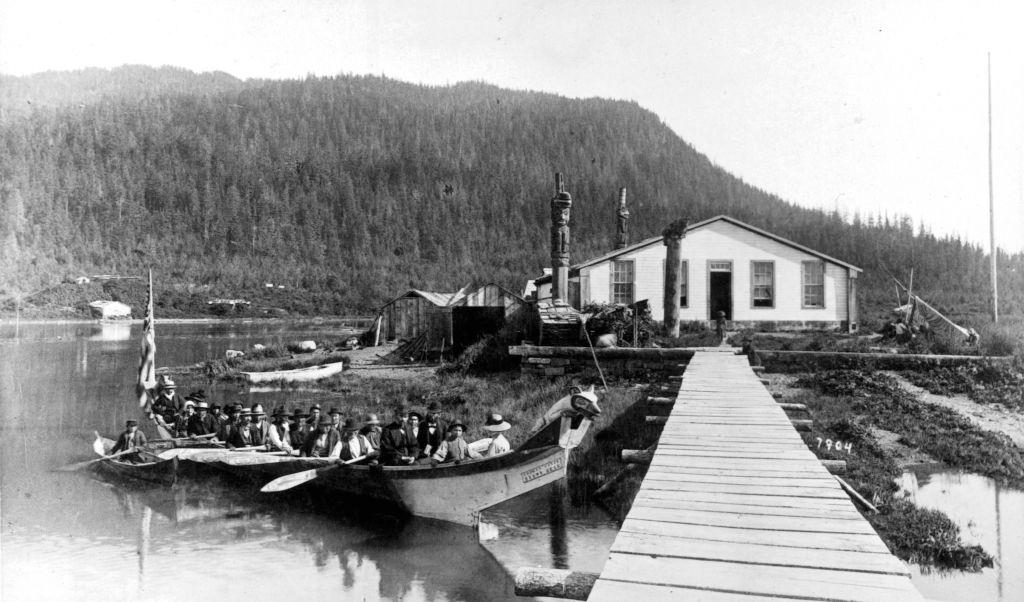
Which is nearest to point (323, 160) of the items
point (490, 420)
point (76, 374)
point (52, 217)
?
point (52, 217)

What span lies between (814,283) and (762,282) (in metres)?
1.90

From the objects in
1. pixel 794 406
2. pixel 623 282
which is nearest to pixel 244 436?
pixel 794 406

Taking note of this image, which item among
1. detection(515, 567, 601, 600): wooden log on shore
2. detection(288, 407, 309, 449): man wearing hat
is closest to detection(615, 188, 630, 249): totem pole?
detection(288, 407, 309, 449): man wearing hat

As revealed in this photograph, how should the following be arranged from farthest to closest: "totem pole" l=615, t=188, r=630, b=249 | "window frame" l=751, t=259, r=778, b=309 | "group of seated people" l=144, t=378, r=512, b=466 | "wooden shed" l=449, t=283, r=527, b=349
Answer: "totem pole" l=615, t=188, r=630, b=249 → "wooden shed" l=449, t=283, r=527, b=349 → "window frame" l=751, t=259, r=778, b=309 → "group of seated people" l=144, t=378, r=512, b=466

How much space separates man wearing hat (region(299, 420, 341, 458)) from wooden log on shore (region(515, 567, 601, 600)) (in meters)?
9.88

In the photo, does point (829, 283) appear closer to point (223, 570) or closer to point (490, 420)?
point (490, 420)

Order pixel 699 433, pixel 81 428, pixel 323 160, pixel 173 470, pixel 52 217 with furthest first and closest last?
pixel 323 160 → pixel 52 217 → pixel 81 428 → pixel 173 470 → pixel 699 433

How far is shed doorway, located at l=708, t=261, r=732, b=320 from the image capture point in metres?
27.1

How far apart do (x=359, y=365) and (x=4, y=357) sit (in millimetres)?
27129

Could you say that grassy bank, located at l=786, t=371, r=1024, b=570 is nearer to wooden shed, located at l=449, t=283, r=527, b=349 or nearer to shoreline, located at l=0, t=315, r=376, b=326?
wooden shed, located at l=449, t=283, r=527, b=349

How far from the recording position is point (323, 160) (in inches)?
6718

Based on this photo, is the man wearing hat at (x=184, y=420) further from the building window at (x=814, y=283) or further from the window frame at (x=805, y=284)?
the building window at (x=814, y=283)

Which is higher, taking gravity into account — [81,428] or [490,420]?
[490,420]

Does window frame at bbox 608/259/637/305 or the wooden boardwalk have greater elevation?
window frame at bbox 608/259/637/305
